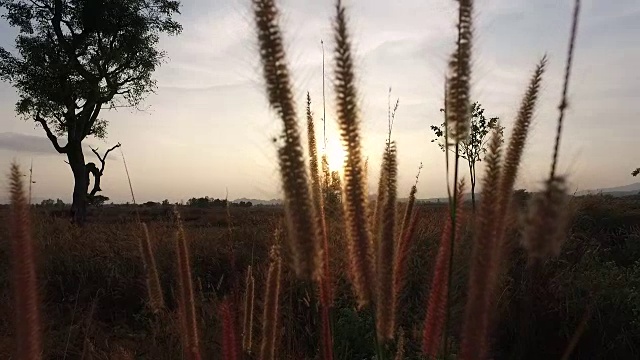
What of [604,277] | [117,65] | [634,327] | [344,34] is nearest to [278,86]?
[344,34]

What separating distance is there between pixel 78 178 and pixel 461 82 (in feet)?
84.6

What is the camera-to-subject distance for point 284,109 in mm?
1036

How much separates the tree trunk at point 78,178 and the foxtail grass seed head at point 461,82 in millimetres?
24800

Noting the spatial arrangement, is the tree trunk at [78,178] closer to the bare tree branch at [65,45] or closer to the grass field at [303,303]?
the bare tree branch at [65,45]

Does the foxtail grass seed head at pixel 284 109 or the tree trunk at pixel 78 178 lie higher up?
the tree trunk at pixel 78 178

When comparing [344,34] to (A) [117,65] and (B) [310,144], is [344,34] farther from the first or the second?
(A) [117,65]

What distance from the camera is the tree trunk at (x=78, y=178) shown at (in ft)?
79.8

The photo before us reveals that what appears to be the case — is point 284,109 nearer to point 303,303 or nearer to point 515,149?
point 515,149

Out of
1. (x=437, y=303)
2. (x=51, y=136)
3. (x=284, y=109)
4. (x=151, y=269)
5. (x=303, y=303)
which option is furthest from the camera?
(x=51, y=136)

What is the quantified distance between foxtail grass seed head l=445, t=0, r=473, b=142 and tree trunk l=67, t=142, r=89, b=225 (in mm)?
24800

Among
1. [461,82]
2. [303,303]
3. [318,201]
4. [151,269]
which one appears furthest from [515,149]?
[303,303]

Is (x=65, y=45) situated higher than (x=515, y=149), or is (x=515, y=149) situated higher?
(x=65, y=45)

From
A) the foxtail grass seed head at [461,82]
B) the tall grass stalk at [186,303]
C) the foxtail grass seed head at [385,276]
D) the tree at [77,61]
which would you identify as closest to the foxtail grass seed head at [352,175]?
the foxtail grass seed head at [385,276]

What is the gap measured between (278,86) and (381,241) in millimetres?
478
